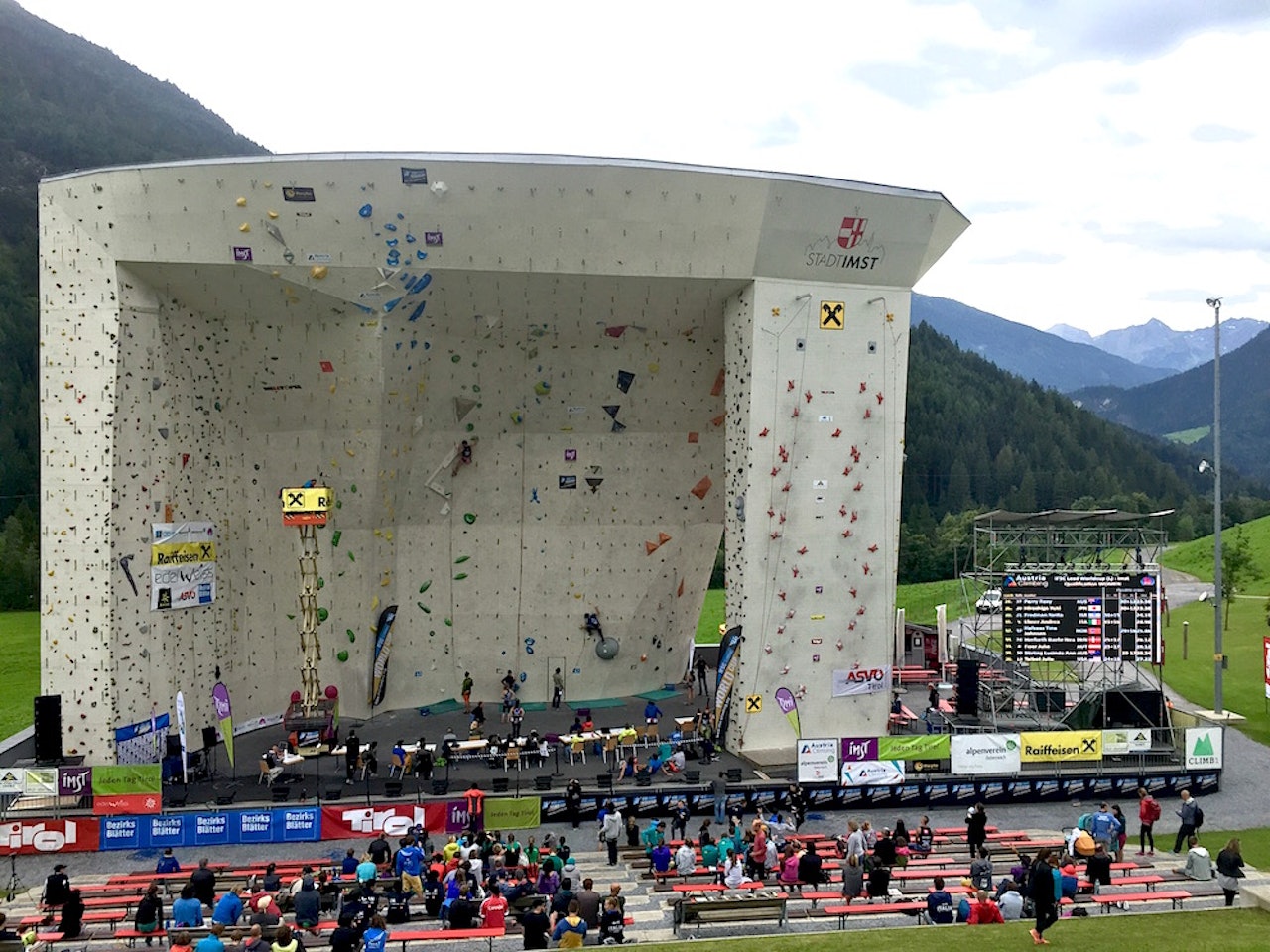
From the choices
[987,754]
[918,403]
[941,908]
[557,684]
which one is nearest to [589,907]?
[941,908]

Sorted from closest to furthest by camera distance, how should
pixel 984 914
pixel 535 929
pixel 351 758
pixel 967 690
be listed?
1. pixel 535 929
2. pixel 984 914
3. pixel 351 758
4. pixel 967 690

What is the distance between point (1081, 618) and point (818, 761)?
23.8ft

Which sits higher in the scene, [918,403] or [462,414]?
[918,403]

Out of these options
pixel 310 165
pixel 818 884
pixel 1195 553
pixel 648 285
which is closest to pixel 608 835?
pixel 818 884

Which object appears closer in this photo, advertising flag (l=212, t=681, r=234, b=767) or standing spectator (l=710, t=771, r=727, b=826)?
standing spectator (l=710, t=771, r=727, b=826)

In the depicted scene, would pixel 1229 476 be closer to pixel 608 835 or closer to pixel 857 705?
pixel 857 705

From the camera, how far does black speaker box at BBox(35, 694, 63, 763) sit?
22109 mm

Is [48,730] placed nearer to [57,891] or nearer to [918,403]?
[57,891]

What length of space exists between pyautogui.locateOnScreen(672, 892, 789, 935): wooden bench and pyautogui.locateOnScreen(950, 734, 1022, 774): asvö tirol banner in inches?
400

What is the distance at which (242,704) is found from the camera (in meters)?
27.3

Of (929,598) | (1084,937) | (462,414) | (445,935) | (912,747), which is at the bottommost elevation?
(929,598)

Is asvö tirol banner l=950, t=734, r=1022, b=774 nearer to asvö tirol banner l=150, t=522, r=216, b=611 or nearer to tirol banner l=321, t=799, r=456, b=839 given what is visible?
tirol banner l=321, t=799, r=456, b=839

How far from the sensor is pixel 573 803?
20.6m

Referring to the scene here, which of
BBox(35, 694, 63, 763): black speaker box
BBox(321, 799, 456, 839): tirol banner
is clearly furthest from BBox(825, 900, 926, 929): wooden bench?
BBox(35, 694, 63, 763): black speaker box
